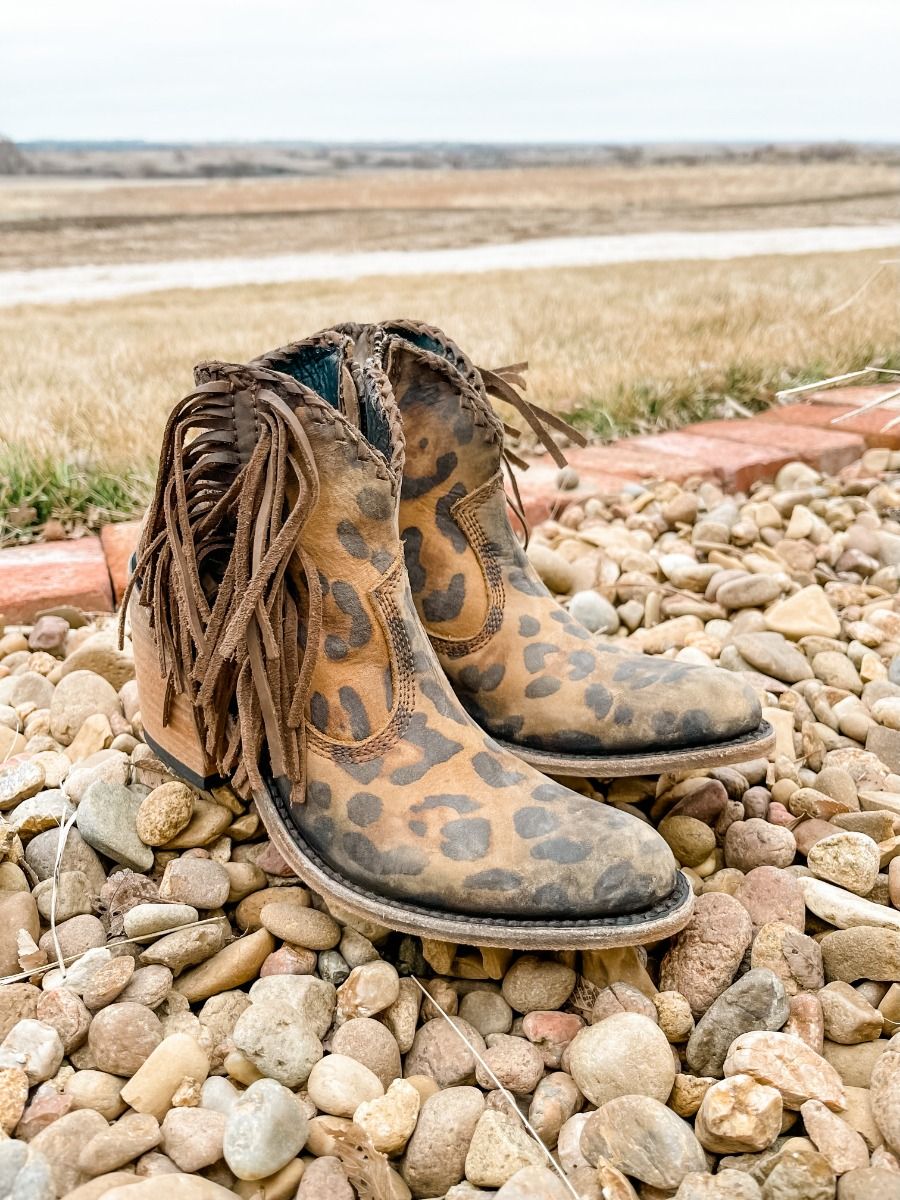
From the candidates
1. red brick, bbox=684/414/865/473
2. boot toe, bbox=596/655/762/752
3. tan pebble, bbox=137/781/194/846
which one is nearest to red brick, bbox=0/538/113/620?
tan pebble, bbox=137/781/194/846

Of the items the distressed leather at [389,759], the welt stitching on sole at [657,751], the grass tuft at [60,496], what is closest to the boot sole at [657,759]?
the welt stitching on sole at [657,751]

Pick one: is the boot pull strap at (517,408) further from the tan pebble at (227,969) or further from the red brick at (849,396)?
the red brick at (849,396)

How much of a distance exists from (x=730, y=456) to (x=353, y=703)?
1931 millimetres

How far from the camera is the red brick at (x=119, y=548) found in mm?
2156

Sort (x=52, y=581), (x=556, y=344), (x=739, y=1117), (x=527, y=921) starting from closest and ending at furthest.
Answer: (x=739, y=1117) < (x=527, y=921) < (x=52, y=581) < (x=556, y=344)

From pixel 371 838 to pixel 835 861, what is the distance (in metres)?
0.60

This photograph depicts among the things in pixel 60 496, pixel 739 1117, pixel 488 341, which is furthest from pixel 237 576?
pixel 488 341

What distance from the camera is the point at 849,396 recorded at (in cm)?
343

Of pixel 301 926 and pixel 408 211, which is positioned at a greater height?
pixel 301 926

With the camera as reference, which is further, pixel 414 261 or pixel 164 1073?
pixel 414 261

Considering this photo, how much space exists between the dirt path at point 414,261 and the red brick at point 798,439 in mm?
6606

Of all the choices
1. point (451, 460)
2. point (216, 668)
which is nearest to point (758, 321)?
point (451, 460)

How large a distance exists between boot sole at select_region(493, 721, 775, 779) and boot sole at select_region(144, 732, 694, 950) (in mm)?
235

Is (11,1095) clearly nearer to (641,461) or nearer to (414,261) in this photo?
(641,461)
